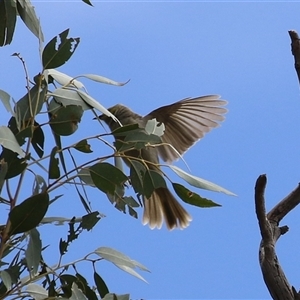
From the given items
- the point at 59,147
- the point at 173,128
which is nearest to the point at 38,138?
the point at 59,147

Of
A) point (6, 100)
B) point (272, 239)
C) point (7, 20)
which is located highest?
point (7, 20)

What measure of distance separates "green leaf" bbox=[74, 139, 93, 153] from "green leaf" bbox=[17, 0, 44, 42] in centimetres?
23

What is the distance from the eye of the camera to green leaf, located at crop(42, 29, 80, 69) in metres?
1.20

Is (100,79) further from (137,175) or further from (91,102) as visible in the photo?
(137,175)

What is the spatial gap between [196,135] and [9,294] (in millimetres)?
2275

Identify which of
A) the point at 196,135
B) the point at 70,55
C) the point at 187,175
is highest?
the point at 196,135

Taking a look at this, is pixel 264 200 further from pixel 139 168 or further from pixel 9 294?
pixel 9 294

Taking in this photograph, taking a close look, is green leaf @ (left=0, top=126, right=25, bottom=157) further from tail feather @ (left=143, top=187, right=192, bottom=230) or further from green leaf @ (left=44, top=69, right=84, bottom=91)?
tail feather @ (left=143, top=187, right=192, bottom=230)

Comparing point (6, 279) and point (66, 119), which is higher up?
point (66, 119)

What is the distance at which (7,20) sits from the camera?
4.17 ft

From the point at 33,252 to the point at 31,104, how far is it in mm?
269

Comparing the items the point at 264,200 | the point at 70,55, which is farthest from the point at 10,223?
the point at 264,200

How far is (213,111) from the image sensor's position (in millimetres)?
3488

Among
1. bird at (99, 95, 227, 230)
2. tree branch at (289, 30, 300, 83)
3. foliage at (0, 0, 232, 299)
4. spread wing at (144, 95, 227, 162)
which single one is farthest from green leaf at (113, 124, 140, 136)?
spread wing at (144, 95, 227, 162)
